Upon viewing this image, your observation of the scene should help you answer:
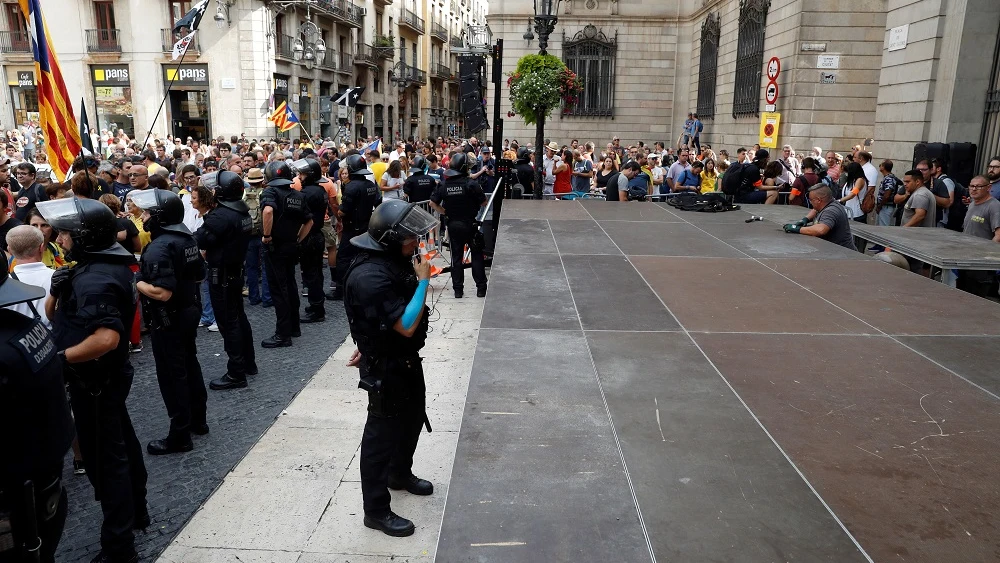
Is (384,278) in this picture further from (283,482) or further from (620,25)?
(620,25)

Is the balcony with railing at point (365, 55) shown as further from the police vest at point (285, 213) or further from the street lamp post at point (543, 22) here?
the police vest at point (285, 213)

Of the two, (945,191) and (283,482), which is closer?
(283,482)

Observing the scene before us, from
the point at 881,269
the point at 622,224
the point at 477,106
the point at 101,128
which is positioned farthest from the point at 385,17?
the point at 881,269

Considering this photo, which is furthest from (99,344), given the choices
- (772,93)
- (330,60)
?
(330,60)

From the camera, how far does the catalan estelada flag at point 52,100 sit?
6957mm

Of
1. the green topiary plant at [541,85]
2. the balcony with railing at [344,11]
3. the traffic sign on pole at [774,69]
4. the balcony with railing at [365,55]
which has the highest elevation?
the balcony with railing at [344,11]

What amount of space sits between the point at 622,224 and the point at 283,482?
225 inches

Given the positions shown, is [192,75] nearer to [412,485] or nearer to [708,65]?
[708,65]

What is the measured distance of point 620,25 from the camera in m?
24.8

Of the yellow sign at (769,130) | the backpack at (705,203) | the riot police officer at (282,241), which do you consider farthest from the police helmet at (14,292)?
the yellow sign at (769,130)

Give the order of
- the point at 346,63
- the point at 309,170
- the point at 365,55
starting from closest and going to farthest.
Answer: the point at 309,170
the point at 346,63
the point at 365,55

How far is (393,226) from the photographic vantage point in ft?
12.4

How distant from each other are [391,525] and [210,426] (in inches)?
92.2

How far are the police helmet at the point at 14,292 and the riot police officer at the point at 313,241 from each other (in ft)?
17.2
